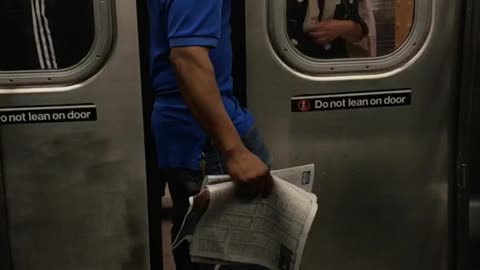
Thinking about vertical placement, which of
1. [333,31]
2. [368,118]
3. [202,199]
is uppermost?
[333,31]

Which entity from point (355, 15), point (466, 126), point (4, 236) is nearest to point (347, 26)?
point (355, 15)

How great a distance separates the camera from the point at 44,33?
200 cm

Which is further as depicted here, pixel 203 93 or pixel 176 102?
pixel 176 102

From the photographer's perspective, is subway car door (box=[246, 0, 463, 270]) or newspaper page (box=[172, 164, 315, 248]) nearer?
newspaper page (box=[172, 164, 315, 248])

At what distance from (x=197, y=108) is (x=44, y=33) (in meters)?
0.59

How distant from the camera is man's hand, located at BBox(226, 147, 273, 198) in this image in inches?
68.1

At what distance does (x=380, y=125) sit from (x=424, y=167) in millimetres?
218

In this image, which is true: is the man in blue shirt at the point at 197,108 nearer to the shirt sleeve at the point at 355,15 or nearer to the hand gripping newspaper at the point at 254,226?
the hand gripping newspaper at the point at 254,226

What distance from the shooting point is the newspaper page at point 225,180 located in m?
1.76

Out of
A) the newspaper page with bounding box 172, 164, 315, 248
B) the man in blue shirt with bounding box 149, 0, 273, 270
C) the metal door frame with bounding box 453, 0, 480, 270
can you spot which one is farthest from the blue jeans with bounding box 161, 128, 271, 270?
the metal door frame with bounding box 453, 0, 480, 270

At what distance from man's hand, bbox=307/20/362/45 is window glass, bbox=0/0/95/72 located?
26.1 inches

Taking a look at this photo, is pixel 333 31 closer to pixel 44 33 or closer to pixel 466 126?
pixel 466 126

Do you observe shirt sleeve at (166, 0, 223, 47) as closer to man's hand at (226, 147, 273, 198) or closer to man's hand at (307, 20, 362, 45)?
man's hand at (226, 147, 273, 198)

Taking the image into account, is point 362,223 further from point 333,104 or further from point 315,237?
point 333,104
